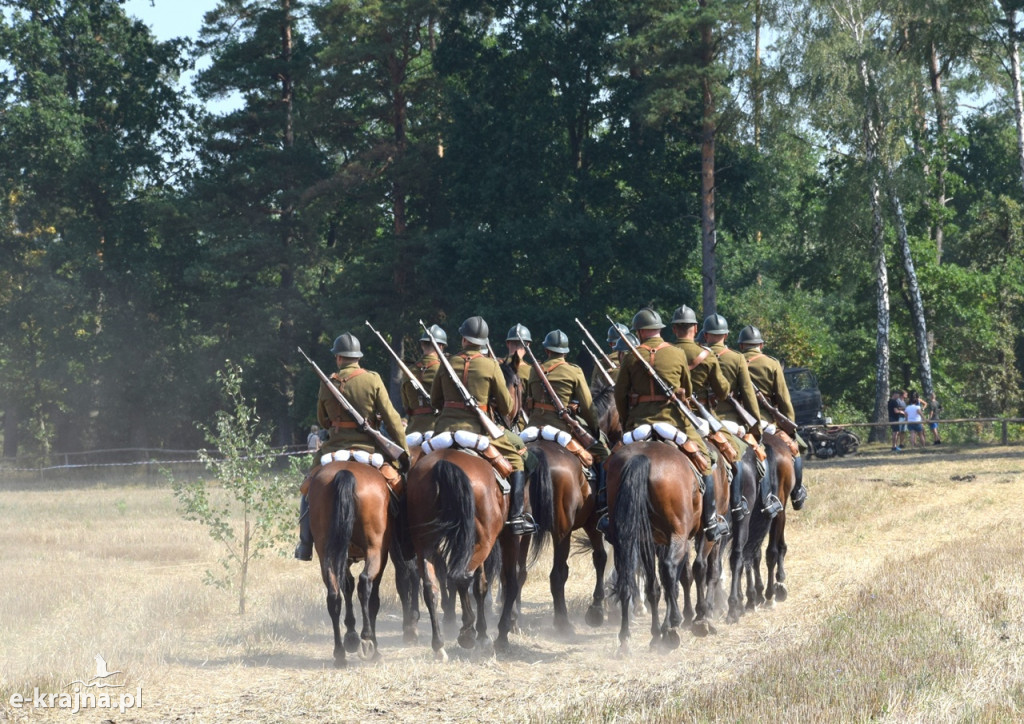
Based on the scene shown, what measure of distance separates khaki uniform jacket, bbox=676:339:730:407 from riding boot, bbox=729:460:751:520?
2.68 ft

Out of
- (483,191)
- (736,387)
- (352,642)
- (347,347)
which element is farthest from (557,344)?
(483,191)

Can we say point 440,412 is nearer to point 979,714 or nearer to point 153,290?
point 979,714

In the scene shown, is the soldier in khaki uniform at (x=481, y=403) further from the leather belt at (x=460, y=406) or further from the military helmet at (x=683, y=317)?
the military helmet at (x=683, y=317)

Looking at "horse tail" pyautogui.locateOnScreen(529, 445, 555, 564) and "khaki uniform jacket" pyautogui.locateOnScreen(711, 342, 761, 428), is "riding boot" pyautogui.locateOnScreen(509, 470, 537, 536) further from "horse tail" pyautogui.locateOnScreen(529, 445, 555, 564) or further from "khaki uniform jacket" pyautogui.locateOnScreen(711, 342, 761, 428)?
"khaki uniform jacket" pyautogui.locateOnScreen(711, 342, 761, 428)

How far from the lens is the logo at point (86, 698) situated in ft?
30.6

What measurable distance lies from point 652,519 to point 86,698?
4.67m

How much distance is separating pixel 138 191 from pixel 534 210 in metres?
18.8

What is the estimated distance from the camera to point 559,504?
12383 mm

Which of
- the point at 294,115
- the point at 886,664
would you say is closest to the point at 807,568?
the point at 886,664

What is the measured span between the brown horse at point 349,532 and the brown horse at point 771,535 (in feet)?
14.2

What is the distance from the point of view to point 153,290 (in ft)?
162

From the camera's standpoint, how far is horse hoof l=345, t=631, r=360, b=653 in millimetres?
11289

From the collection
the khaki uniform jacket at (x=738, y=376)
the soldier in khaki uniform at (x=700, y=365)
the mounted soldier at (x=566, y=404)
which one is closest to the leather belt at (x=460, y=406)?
the mounted soldier at (x=566, y=404)

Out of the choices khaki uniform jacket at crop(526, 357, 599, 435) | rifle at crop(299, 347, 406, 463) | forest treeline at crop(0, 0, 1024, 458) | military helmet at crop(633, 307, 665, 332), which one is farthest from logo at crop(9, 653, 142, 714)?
forest treeline at crop(0, 0, 1024, 458)
